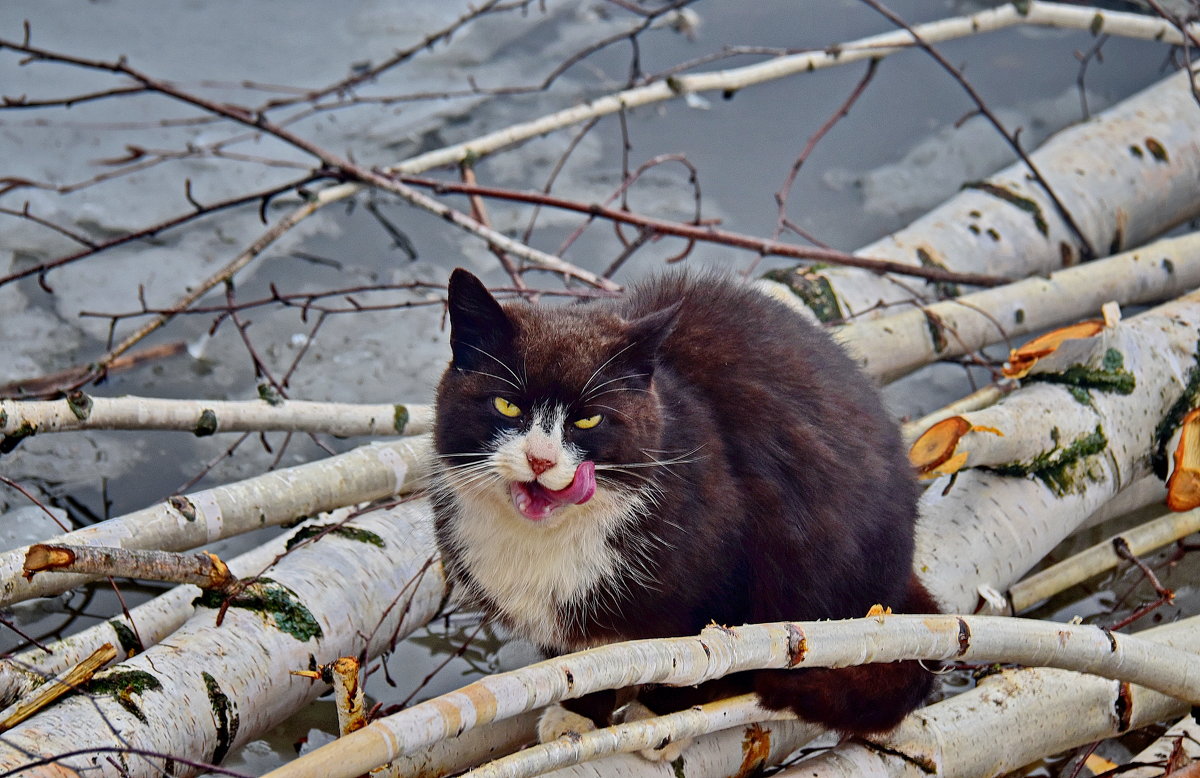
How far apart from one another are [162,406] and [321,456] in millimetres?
806

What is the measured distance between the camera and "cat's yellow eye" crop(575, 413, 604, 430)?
1814mm

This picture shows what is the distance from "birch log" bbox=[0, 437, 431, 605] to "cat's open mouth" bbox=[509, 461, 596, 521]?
A: 0.45 m

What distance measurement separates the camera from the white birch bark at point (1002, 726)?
2.02m

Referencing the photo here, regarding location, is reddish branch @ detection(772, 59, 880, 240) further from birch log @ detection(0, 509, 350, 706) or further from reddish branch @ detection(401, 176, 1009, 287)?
birch log @ detection(0, 509, 350, 706)

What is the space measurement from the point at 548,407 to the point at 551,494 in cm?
14

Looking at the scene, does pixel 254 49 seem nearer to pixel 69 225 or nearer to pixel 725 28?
pixel 69 225

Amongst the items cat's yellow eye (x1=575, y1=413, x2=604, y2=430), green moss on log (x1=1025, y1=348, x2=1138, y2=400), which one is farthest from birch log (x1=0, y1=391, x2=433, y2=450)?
green moss on log (x1=1025, y1=348, x2=1138, y2=400)

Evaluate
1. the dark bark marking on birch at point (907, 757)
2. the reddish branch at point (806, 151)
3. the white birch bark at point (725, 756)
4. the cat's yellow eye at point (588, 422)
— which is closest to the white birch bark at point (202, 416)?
the cat's yellow eye at point (588, 422)

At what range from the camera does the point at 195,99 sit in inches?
127

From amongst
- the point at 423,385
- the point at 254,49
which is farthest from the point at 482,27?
the point at 423,385

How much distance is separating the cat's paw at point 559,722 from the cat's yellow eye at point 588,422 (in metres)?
0.60

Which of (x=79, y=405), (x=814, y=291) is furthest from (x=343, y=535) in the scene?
(x=814, y=291)

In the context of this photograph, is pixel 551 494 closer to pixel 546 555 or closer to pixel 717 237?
pixel 546 555

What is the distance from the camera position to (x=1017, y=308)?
3.28 meters
